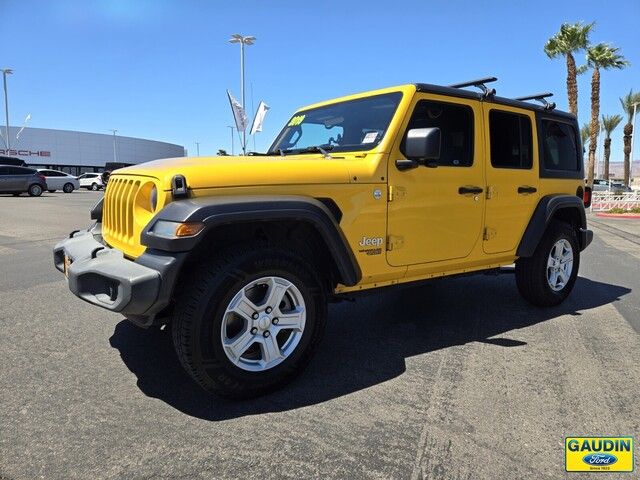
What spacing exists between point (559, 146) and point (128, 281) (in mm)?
4415

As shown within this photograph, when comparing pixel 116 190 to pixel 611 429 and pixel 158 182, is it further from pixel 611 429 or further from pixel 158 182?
pixel 611 429

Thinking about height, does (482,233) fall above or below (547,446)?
above

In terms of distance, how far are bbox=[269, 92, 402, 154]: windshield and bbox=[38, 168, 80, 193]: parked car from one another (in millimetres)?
30712

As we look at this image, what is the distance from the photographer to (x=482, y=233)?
13.8 feet

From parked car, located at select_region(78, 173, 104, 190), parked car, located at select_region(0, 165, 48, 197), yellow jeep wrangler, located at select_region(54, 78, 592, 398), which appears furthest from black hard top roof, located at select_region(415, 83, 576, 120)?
parked car, located at select_region(78, 173, 104, 190)

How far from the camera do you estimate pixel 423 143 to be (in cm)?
334

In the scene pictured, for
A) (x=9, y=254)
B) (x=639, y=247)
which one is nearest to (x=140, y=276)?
(x=9, y=254)

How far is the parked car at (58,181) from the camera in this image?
101 feet

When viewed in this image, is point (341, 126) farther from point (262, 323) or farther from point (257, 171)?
point (262, 323)

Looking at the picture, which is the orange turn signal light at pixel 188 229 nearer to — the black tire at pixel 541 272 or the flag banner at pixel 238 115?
the black tire at pixel 541 272

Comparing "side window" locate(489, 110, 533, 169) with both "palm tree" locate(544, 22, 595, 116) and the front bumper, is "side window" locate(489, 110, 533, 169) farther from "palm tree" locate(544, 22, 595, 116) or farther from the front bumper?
"palm tree" locate(544, 22, 595, 116)

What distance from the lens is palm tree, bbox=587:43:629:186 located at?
30266 mm

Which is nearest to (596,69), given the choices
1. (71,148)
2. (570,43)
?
(570,43)

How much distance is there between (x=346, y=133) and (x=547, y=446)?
2544mm
